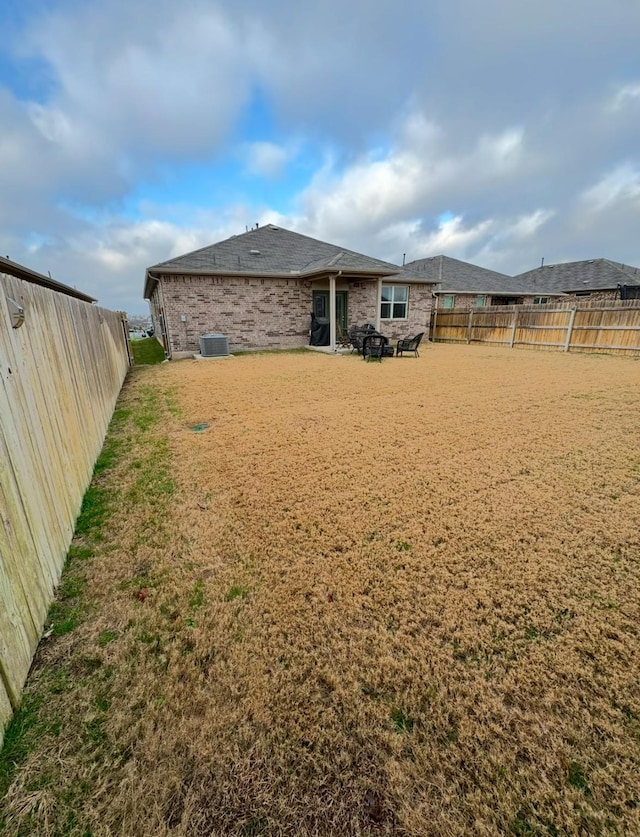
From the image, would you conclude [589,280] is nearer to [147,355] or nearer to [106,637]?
[147,355]

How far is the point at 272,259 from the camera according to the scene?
14.8 meters

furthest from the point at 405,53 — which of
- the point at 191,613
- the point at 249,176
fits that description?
the point at 191,613

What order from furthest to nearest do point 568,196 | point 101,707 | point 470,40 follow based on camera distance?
1. point 568,196
2. point 470,40
3. point 101,707

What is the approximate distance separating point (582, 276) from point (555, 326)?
17.5 metres

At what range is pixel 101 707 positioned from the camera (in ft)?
5.18

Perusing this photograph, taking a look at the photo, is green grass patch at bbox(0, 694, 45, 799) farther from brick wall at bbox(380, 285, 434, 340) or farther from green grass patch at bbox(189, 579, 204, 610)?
brick wall at bbox(380, 285, 434, 340)

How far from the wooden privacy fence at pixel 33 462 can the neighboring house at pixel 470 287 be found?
2098 centimetres

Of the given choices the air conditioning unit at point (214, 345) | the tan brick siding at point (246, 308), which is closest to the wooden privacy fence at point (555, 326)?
the tan brick siding at point (246, 308)

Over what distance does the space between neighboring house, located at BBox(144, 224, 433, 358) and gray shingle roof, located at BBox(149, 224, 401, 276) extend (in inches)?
1.4

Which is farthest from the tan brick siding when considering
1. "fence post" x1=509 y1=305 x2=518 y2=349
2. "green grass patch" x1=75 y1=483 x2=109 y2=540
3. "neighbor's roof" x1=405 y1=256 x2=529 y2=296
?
"green grass patch" x1=75 y1=483 x2=109 y2=540

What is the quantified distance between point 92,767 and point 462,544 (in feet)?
8.10

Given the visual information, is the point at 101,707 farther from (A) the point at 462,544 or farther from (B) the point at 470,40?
(B) the point at 470,40

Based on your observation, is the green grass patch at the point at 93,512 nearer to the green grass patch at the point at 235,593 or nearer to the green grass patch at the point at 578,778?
the green grass patch at the point at 235,593

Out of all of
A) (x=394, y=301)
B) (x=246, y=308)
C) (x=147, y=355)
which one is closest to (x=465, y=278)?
(x=394, y=301)
